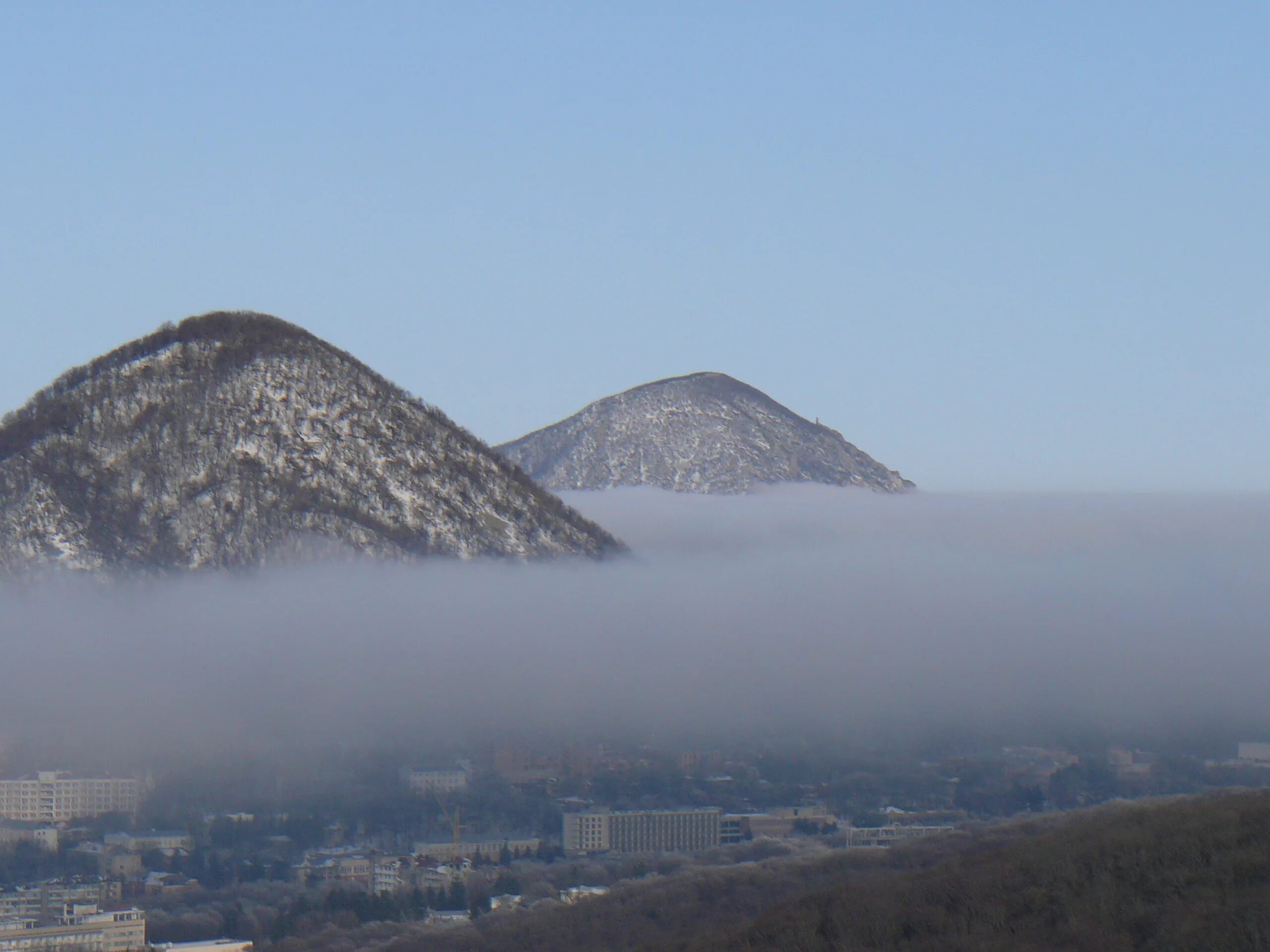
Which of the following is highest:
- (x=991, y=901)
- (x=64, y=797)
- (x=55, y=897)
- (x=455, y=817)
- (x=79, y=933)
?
(x=64, y=797)

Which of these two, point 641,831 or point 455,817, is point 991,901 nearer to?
point 641,831

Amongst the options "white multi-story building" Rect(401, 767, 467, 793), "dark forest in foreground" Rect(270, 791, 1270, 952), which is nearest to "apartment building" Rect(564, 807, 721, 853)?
"white multi-story building" Rect(401, 767, 467, 793)

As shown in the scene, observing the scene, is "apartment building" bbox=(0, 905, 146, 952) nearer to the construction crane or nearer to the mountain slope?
the construction crane

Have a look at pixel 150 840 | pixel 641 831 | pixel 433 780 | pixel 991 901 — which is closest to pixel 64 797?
pixel 150 840

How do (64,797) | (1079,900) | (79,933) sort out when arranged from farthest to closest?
1. (64,797)
2. (79,933)
3. (1079,900)

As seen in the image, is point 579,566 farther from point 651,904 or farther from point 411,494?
point 651,904

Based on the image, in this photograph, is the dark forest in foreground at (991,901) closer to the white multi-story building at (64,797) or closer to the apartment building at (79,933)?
the apartment building at (79,933)
